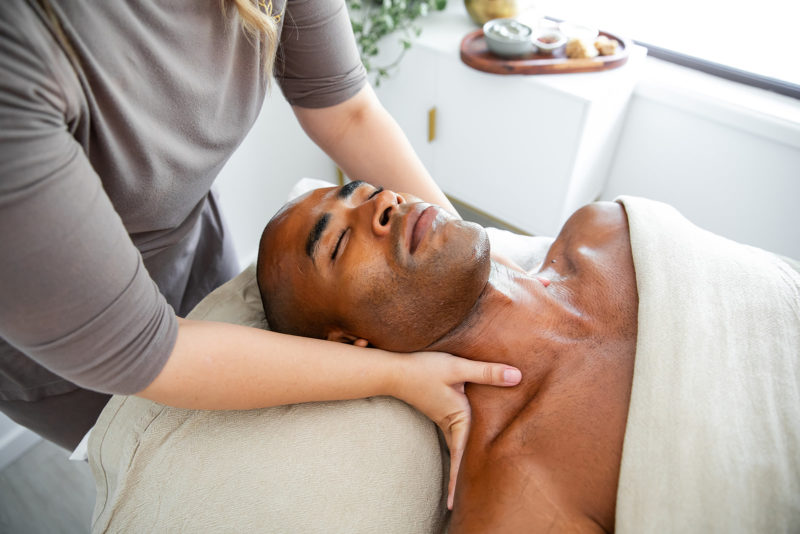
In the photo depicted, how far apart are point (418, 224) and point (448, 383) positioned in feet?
1.04

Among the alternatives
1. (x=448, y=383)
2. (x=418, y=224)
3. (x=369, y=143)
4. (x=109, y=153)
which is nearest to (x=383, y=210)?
(x=418, y=224)

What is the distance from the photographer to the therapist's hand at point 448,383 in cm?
95

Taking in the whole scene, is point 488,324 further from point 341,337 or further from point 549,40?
point 549,40

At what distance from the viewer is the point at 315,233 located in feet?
3.30

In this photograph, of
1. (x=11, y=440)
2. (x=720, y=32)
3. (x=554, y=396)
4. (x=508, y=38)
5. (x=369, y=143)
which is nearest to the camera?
(x=554, y=396)

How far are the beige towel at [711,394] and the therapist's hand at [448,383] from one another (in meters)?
0.25

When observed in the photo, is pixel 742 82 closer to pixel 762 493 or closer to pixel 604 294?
pixel 604 294

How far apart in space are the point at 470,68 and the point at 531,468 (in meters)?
1.53

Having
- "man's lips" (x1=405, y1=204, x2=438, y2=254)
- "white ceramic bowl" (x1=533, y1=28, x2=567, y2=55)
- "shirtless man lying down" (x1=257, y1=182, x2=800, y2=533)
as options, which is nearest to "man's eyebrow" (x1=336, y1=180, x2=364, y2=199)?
"shirtless man lying down" (x1=257, y1=182, x2=800, y2=533)

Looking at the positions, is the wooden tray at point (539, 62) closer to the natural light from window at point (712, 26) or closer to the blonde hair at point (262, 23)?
the natural light from window at point (712, 26)

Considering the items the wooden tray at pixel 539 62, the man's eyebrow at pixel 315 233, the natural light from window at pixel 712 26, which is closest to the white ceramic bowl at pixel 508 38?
the wooden tray at pixel 539 62

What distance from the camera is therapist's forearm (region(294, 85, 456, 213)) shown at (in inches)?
46.2

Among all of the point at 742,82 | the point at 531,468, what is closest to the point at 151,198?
the point at 531,468

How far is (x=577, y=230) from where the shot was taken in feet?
4.15
